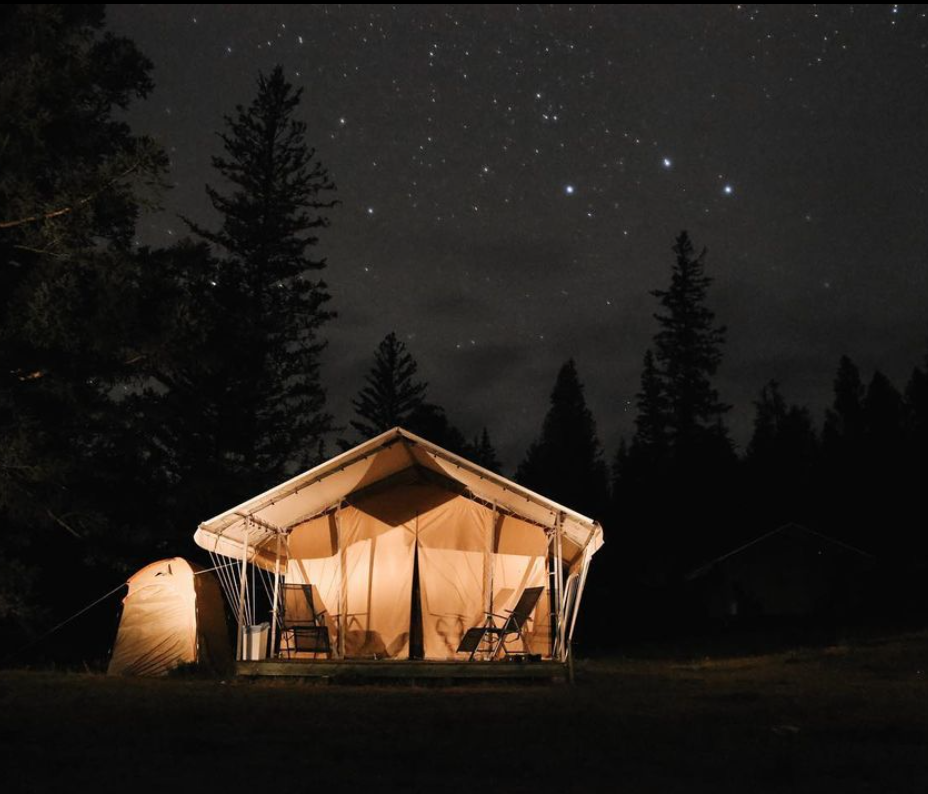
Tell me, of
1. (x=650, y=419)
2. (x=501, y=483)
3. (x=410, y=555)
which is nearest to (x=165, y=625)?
(x=410, y=555)

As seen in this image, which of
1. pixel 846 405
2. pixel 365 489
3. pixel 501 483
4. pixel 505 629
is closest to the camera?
pixel 505 629

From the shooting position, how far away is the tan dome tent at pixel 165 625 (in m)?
10.3

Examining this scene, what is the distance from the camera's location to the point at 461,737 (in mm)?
5238

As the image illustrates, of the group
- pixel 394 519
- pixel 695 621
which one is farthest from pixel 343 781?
pixel 695 621

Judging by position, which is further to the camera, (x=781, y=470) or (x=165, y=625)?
(x=781, y=470)

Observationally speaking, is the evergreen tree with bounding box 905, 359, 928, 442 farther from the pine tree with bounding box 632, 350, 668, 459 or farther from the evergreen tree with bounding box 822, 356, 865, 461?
the pine tree with bounding box 632, 350, 668, 459

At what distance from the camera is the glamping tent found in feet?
35.4

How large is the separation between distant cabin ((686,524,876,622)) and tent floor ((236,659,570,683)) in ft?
57.9

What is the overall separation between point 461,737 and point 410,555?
19.1 feet

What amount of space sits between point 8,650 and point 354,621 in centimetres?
602

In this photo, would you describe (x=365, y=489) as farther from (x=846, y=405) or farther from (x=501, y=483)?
(x=846, y=405)

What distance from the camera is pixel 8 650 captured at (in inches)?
527

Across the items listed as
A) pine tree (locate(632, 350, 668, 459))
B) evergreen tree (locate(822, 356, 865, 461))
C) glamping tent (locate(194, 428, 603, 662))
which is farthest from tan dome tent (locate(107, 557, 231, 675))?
evergreen tree (locate(822, 356, 865, 461))

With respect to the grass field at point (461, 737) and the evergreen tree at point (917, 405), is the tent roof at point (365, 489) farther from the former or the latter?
the evergreen tree at point (917, 405)
